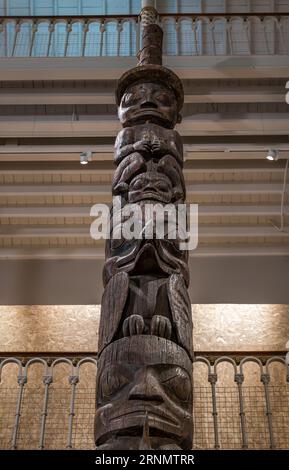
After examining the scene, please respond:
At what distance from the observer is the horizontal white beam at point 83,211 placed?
7555 mm

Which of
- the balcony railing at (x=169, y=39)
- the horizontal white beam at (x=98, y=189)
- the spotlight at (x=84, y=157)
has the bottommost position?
the spotlight at (x=84, y=157)

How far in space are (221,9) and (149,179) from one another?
5.04 meters

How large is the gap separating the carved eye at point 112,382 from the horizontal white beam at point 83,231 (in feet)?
16.3

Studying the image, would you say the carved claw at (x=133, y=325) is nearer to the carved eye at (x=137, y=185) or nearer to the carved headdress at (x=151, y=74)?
the carved eye at (x=137, y=185)

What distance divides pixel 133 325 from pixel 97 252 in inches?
193

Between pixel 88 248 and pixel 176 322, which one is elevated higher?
pixel 88 248

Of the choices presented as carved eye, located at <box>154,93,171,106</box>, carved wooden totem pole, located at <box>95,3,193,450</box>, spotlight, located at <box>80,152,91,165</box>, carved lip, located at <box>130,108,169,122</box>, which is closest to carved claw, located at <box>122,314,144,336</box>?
carved wooden totem pole, located at <box>95,3,193,450</box>

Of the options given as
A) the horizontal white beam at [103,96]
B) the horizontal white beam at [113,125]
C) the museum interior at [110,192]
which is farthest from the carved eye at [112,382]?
the horizontal white beam at [113,125]

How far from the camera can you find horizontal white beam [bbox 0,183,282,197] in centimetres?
739

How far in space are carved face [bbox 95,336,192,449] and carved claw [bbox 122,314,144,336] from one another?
0.05 meters

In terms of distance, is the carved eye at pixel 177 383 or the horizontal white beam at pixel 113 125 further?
the horizontal white beam at pixel 113 125

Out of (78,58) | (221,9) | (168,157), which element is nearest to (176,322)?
(168,157)
